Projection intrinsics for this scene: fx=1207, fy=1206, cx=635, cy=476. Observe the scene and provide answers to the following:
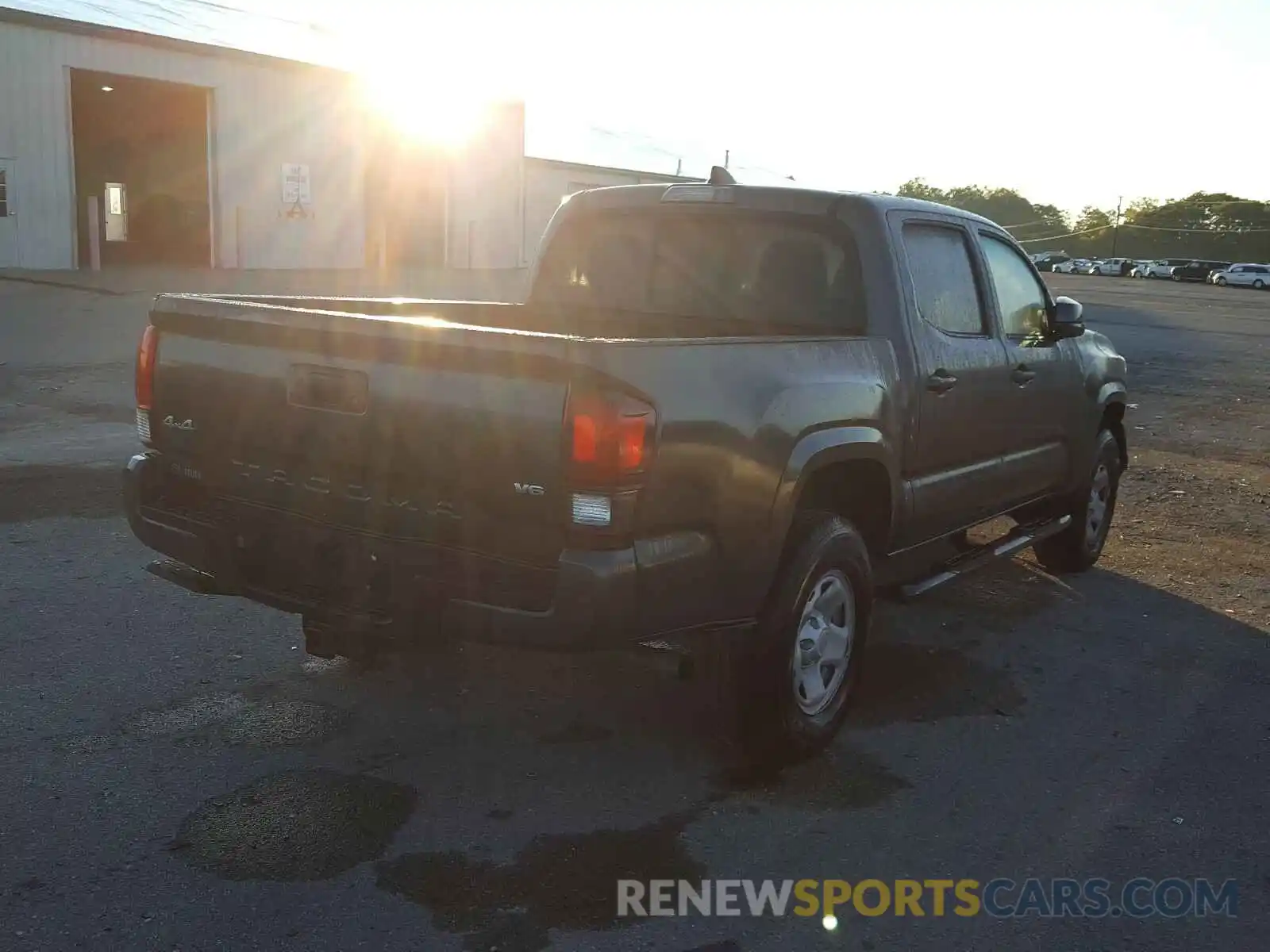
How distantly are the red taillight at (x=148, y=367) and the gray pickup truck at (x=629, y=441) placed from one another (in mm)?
18

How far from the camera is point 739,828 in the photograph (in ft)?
12.6

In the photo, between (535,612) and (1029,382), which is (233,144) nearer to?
(1029,382)

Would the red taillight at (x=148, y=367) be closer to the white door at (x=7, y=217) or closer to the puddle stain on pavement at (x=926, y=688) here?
the puddle stain on pavement at (x=926, y=688)

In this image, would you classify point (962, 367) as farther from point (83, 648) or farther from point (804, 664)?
point (83, 648)

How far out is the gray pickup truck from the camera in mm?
3475

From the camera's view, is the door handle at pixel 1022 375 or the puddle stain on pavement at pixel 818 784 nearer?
the puddle stain on pavement at pixel 818 784

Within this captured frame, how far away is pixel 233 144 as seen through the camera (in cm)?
2945

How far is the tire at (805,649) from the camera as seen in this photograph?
161 inches

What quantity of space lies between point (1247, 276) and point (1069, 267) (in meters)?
18.8

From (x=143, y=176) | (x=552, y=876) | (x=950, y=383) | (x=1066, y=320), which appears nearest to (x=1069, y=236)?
(x=143, y=176)

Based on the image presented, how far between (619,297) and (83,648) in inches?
108

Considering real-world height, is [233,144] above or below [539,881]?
above

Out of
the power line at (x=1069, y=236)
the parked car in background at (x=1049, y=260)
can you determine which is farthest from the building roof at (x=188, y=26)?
the power line at (x=1069, y=236)
